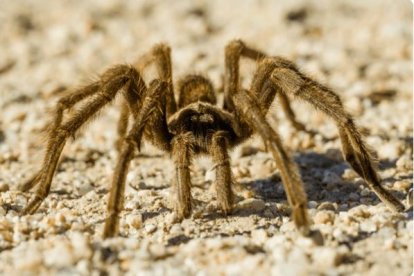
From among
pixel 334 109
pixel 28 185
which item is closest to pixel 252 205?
pixel 334 109

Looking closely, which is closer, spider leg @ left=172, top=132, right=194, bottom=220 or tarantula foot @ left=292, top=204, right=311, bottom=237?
tarantula foot @ left=292, top=204, right=311, bottom=237

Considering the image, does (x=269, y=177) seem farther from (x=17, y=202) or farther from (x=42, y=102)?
(x=42, y=102)

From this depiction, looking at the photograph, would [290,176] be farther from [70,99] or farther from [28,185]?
[28,185]

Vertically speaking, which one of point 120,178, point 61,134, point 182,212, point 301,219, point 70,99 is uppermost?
point 70,99

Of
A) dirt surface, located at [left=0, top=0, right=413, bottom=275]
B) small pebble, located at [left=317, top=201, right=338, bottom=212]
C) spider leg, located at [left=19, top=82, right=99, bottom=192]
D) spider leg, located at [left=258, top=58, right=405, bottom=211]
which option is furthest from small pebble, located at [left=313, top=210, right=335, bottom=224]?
spider leg, located at [left=19, top=82, right=99, bottom=192]

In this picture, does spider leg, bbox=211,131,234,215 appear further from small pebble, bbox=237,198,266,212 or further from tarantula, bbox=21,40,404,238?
small pebble, bbox=237,198,266,212

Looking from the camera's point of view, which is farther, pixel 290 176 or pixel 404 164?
pixel 404 164

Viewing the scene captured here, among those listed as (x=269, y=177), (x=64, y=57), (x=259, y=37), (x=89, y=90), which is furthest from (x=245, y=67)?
(x=89, y=90)
